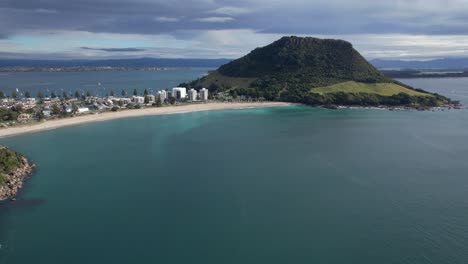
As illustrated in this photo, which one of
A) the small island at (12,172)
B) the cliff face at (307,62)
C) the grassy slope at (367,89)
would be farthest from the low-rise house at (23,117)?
the cliff face at (307,62)

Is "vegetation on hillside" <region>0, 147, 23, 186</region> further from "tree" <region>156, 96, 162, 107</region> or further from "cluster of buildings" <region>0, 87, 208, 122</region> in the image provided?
"tree" <region>156, 96, 162, 107</region>

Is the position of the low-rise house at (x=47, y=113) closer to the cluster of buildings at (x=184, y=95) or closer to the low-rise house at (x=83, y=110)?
the low-rise house at (x=83, y=110)

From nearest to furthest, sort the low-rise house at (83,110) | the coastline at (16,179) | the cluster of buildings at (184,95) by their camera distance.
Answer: the coastline at (16,179), the low-rise house at (83,110), the cluster of buildings at (184,95)

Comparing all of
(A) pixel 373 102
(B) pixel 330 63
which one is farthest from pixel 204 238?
(B) pixel 330 63

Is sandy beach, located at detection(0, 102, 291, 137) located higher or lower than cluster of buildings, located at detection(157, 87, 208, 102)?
lower

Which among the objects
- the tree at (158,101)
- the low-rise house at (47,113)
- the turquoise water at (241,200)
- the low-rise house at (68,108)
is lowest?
the turquoise water at (241,200)

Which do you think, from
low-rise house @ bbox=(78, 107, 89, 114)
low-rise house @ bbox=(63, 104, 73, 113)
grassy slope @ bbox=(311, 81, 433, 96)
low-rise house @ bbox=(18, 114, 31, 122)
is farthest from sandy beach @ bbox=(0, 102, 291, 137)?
grassy slope @ bbox=(311, 81, 433, 96)

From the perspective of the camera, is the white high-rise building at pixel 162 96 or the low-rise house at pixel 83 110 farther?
the white high-rise building at pixel 162 96

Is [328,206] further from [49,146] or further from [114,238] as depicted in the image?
[49,146]
